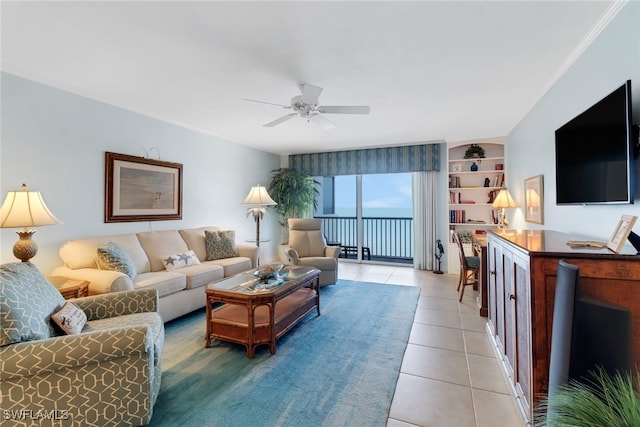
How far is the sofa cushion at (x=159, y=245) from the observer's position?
136 inches

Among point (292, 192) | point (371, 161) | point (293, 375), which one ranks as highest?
point (371, 161)

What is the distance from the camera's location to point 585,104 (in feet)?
6.79

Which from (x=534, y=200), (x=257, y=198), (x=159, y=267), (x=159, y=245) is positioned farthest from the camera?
(x=257, y=198)

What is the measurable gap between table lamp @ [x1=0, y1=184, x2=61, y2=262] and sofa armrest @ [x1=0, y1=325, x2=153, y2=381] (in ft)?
4.28

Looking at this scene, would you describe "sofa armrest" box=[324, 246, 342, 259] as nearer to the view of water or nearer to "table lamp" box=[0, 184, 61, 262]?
the view of water

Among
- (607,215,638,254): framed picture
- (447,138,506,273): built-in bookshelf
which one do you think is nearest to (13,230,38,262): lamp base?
(607,215,638,254): framed picture

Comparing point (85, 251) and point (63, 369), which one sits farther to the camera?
point (85, 251)

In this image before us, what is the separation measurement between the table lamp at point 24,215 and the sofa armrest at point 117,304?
739 millimetres

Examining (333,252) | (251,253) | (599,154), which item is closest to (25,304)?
(251,253)

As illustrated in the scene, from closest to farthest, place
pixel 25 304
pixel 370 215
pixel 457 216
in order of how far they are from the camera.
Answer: pixel 25 304 → pixel 457 216 → pixel 370 215

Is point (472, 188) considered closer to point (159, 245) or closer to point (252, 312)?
point (252, 312)

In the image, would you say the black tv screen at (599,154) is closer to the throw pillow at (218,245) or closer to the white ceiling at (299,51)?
the white ceiling at (299,51)

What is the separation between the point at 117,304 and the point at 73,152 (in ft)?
6.33

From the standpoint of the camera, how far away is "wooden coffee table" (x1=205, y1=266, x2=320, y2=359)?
94.8 inches
